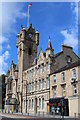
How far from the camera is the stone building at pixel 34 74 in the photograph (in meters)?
46.7

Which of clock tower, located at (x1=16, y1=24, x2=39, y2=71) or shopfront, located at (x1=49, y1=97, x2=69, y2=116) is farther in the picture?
clock tower, located at (x1=16, y1=24, x2=39, y2=71)

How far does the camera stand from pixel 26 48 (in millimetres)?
67812

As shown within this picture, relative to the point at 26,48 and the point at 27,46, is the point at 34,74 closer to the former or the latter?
the point at 26,48

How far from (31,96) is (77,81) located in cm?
2202

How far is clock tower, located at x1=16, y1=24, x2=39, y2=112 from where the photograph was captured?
215ft

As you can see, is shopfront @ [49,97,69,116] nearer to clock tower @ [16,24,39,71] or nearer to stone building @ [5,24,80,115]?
stone building @ [5,24,80,115]

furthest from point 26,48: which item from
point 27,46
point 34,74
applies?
point 34,74

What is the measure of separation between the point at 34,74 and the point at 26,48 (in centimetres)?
1444

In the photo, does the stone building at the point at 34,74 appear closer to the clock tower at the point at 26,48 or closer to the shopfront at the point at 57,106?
the clock tower at the point at 26,48

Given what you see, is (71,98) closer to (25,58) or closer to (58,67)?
(58,67)

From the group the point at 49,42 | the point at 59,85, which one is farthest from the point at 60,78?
the point at 49,42

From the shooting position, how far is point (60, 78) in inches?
1703

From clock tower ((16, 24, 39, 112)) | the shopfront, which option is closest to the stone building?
clock tower ((16, 24, 39, 112))

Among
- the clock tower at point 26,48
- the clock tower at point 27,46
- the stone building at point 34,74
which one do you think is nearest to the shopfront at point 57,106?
the stone building at point 34,74
